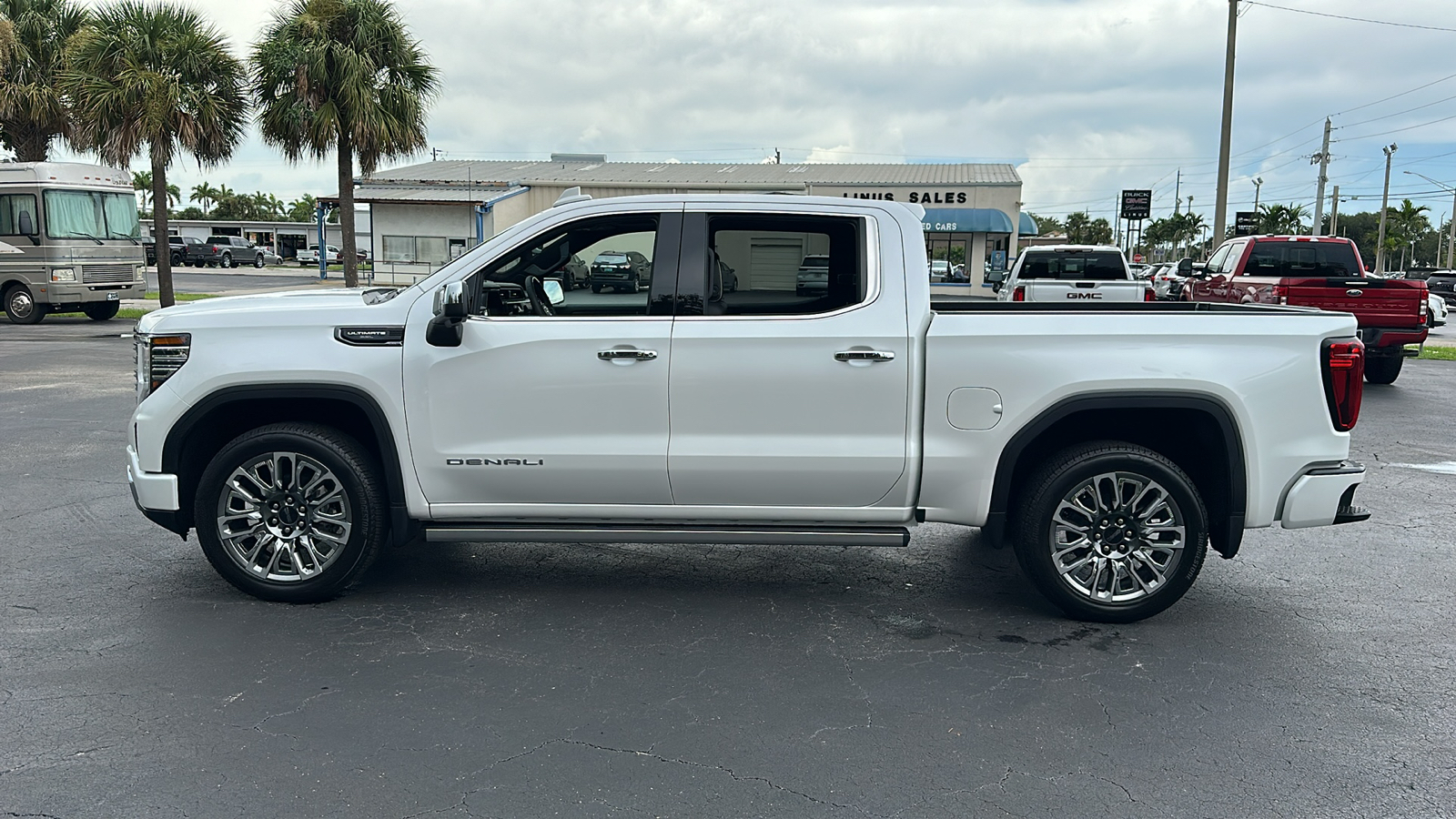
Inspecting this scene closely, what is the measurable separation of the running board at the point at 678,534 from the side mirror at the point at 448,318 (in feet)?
2.91

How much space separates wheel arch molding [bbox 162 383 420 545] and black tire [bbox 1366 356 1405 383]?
13.3 m

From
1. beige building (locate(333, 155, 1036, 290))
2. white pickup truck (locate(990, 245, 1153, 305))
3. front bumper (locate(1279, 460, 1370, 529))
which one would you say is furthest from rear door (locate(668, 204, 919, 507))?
beige building (locate(333, 155, 1036, 290))

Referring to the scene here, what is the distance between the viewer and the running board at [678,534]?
16.3 feet

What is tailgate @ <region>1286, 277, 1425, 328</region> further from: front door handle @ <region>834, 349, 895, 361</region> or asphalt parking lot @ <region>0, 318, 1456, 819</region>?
front door handle @ <region>834, 349, 895, 361</region>

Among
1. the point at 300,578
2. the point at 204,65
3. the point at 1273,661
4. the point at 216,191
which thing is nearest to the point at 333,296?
the point at 300,578

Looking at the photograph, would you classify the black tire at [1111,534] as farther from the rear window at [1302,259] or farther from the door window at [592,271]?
Answer: the rear window at [1302,259]

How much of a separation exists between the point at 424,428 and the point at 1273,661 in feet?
12.6

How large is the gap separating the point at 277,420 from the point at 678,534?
205 centimetres

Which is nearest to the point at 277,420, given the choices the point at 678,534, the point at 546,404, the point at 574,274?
the point at 546,404

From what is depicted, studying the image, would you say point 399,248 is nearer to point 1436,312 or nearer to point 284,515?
point 1436,312

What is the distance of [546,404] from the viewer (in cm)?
497

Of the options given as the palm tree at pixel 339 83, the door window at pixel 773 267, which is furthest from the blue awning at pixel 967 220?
the door window at pixel 773 267

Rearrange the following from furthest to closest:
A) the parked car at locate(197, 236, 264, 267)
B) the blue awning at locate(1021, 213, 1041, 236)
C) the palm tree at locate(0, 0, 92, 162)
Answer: the parked car at locate(197, 236, 264, 267), the blue awning at locate(1021, 213, 1041, 236), the palm tree at locate(0, 0, 92, 162)

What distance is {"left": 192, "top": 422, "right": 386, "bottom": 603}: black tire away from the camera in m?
5.06
